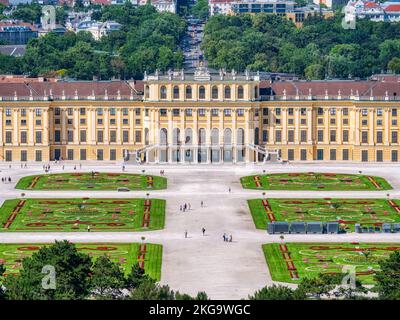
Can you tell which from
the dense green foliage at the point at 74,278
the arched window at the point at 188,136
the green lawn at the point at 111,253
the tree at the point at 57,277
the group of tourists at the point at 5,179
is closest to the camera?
the tree at the point at 57,277

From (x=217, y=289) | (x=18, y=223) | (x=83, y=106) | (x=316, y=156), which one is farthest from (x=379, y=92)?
(x=217, y=289)

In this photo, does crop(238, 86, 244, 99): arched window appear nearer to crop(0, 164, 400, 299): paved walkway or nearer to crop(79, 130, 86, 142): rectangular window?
crop(0, 164, 400, 299): paved walkway

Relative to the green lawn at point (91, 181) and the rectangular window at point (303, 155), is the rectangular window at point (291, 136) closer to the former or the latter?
the rectangular window at point (303, 155)

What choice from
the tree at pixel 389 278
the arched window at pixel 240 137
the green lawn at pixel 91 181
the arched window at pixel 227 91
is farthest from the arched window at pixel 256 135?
the tree at pixel 389 278

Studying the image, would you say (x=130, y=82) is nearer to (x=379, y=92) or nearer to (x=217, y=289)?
(x=379, y=92)
